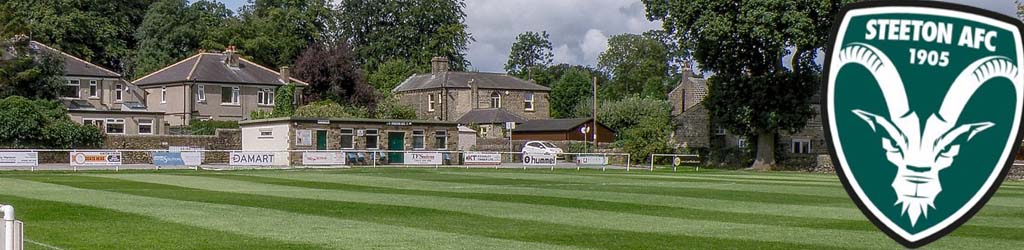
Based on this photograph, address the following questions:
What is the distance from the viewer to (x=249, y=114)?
8275 centimetres

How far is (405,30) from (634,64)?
30633 millimetres

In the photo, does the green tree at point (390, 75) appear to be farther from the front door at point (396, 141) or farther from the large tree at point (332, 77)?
the front door at point (396, 141)

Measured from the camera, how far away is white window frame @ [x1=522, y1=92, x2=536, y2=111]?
10006 cm

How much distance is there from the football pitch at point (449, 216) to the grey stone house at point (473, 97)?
187ft

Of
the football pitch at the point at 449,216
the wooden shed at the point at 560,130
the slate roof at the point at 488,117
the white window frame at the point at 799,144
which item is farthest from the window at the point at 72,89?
the white window frame at the point at 799,144

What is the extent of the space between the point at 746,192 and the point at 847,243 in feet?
52.6

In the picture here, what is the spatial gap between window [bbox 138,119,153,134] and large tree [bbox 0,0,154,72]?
22.2 m

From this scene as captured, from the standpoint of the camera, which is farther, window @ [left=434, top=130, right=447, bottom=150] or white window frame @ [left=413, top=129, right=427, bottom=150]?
window @ [left=434, top=130, right=447, bottom=150]

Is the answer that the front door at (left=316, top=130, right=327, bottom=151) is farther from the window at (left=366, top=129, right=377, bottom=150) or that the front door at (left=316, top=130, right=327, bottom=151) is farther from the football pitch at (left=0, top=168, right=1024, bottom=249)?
the football pitch at (left=0, top=168, right=1024, bottom=249)

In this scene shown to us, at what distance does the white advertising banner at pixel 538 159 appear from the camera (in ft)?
192

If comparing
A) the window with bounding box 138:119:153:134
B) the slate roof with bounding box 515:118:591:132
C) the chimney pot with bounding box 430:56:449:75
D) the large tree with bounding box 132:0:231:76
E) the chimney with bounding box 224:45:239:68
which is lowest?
the window with bounding box 138:119:153:134

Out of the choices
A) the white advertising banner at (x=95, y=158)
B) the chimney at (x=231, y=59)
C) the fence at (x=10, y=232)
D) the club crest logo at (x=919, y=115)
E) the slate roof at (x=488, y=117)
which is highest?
the chimney at (x=231, y=59)

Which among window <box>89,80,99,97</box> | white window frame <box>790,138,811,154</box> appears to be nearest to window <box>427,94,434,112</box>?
window <box>89,80,99,97</box>

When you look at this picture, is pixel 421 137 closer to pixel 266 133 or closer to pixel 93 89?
pixel 266 133
